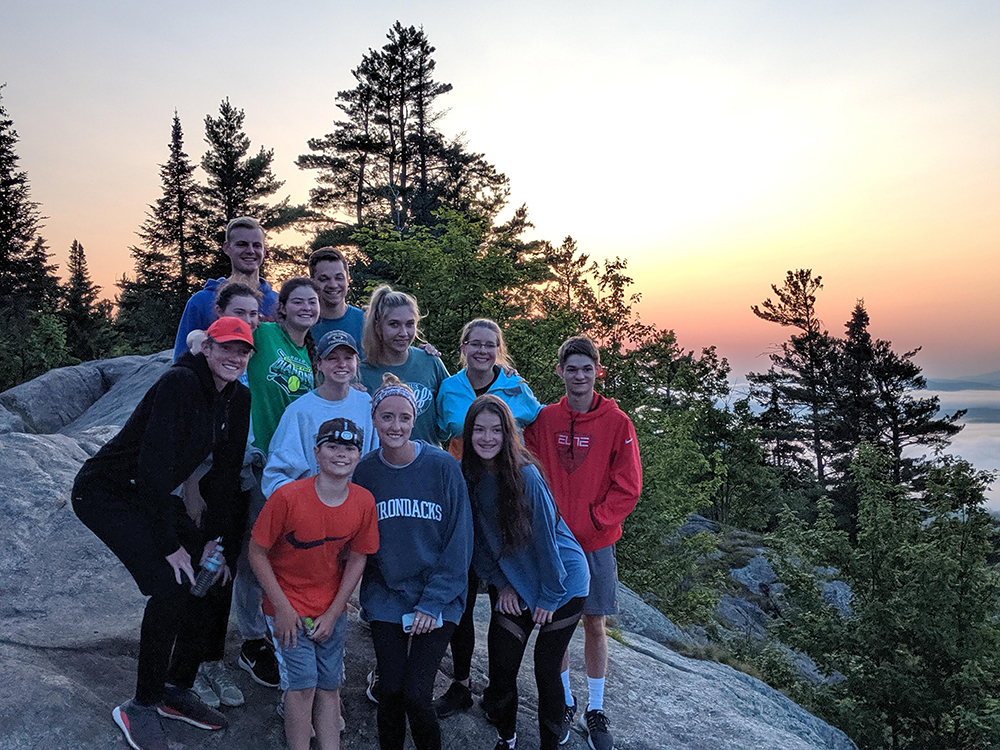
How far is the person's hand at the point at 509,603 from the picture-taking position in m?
3.76

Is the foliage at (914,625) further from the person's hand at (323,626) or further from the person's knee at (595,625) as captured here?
the person's hand at (323,626)

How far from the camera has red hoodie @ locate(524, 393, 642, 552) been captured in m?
4.16

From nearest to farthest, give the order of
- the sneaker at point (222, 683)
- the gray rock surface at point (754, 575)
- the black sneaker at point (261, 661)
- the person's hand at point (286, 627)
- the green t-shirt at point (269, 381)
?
the person's hand at point (286, 627), the sneaker at point (222, 683), the green t-shirt at point (269, 381), the black sneaker at point (261, 661), the gray rock surface at point (754, 575)

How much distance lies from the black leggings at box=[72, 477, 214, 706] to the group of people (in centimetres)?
1

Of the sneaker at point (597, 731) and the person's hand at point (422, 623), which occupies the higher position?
the person's hand at point (422, 623)

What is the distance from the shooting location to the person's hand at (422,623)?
348 centimetres

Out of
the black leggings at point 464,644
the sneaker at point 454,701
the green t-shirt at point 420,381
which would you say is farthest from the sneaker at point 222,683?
the green t-shirt at point 420,381

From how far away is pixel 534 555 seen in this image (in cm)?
379

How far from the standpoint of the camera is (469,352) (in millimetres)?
4305

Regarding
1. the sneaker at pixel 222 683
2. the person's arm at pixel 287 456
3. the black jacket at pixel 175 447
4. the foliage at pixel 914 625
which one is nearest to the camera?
the black jacket at pixel 175 447

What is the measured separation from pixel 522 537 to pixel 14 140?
45.1 metres

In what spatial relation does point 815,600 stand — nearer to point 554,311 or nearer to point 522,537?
point 554,311

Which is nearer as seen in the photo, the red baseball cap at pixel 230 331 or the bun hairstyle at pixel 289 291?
the red baseball cap at pixel 230 331

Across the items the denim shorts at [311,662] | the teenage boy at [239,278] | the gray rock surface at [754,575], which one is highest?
the teenage boy at [239,278]
